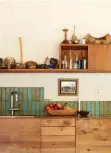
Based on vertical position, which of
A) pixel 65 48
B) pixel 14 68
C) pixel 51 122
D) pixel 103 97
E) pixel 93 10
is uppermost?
pixel 93 10

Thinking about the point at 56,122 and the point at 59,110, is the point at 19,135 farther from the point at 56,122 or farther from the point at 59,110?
the point at 59,110

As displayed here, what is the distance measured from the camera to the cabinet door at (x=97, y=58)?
13.8 ft

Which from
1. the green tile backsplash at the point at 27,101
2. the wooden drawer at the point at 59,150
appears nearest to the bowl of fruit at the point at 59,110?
the green tile backsplash at the point at 27,101

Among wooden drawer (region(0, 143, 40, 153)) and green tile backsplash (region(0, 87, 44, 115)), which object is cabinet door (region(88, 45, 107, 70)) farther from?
wooden drawer (region(0, 143, 40, 153))

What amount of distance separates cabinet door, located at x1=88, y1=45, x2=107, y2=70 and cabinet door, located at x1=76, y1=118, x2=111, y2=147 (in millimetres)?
786

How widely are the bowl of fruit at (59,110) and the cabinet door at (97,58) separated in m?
0.69

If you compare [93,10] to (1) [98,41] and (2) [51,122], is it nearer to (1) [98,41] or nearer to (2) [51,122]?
(1) [98,41]

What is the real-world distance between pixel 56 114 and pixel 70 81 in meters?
0.59

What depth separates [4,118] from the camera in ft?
12.9

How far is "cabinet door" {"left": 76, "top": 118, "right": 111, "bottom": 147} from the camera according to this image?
396 cm

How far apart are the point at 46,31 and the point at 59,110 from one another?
1252mm

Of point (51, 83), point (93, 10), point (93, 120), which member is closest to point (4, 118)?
point (51, 83)

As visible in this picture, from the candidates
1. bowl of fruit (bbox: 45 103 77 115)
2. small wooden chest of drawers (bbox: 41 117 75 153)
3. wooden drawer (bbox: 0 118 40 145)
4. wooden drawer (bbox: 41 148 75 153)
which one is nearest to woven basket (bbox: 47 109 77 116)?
bowl of fruit (bbox: 45 103 77 115)

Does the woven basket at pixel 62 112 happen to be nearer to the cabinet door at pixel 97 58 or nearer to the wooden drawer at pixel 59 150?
the wooden drawer at pixel 59 150
